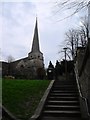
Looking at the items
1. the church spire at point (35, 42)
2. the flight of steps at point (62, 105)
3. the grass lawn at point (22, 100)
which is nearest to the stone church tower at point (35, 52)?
the church spire at point (35, 42)

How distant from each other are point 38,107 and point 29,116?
782 mm

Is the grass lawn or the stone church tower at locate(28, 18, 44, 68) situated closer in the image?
the grass lawn

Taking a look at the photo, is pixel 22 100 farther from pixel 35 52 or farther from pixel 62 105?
pixel 35 52

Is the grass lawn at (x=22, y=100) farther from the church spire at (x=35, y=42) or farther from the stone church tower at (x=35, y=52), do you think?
the stone church tower at (x=35, y=52)

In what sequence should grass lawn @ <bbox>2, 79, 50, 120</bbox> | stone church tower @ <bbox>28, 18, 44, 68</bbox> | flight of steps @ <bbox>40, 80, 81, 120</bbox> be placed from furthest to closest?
stone church tower @ <bbox>28, 18, 44, 68</bbox> → flight of steps @ <bbox>40, 80, 81, 120</bbox> → grass lawn @ <bbox>2, 79, 50, 120</bbox>

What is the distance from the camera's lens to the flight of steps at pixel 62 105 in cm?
1007

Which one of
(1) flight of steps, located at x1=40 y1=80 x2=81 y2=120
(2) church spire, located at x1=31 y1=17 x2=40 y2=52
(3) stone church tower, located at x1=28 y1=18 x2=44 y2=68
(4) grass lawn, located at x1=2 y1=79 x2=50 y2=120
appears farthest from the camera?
(3) stone church tower, located at x1=28 y1=18 x2=44 y2=68

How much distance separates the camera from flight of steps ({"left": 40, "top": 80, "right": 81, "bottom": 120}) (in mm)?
10070

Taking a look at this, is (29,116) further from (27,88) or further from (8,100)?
(27,88)

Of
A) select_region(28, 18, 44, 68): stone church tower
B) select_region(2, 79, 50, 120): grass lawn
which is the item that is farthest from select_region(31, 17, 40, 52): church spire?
select_region(2, 79, 50, 120): grass lawn

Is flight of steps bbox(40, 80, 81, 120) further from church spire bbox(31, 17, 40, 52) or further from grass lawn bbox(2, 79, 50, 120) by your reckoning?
church spire bbox(31, 17, 40, 52)

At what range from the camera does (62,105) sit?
11250mm

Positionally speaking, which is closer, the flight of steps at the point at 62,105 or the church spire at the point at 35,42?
the flight of steps at the point at 62,105

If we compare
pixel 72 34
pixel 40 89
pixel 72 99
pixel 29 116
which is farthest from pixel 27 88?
pixel 72 34
